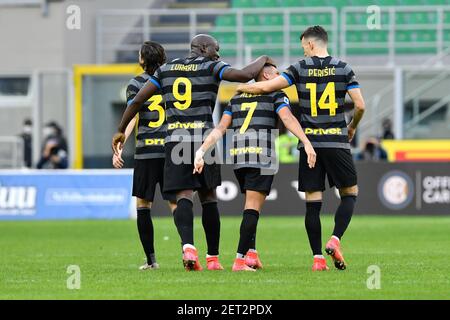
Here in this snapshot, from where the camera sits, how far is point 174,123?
413 inches

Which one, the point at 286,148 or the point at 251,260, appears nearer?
the point at 251,260

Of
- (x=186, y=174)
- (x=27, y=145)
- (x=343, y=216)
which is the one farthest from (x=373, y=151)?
(x=186, y=174)

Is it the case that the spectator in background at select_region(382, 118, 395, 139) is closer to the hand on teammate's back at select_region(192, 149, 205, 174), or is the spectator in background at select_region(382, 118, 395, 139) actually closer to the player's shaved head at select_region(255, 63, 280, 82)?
the player's shaved head at select_region(255, 63, 280, 82)

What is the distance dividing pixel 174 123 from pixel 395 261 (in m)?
3.01

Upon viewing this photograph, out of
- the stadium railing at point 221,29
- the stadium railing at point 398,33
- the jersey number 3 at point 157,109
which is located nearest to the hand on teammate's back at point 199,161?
the jersey number 3 at point 157,109

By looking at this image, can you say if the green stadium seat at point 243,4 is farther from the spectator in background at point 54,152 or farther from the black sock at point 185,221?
the black sock at point 185,221

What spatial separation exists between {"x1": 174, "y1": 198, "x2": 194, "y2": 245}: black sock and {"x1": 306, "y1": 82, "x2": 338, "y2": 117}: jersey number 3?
1442mm

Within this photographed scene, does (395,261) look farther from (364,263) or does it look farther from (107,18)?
(107,18)

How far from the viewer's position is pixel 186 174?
10430 mm

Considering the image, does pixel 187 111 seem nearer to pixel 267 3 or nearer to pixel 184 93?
pixel 184 93

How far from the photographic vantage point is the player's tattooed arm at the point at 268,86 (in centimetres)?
1026

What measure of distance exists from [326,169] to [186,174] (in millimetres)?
1305

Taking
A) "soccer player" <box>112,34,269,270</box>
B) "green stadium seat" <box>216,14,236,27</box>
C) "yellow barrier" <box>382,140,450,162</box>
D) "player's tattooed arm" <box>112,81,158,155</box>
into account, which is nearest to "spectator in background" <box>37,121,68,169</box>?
"green stadium seat" <box>216,14,236,27</box>
